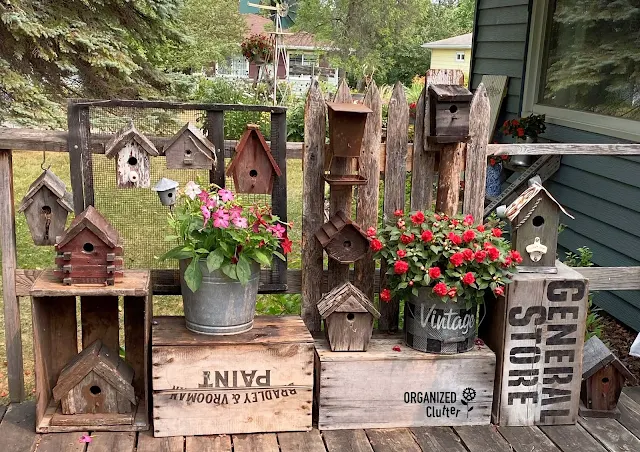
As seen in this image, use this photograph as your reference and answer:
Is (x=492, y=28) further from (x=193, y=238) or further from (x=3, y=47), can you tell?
(x=3, y=47)

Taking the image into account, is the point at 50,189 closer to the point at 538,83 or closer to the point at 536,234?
the point at 536,234

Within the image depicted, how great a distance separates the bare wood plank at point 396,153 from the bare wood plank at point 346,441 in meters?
0.67

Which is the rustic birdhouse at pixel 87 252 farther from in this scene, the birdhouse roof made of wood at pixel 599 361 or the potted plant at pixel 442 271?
the birdhouse roof made of wood at pixel 599 361

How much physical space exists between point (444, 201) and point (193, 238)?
114 cm

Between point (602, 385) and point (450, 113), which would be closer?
point (450, 113)

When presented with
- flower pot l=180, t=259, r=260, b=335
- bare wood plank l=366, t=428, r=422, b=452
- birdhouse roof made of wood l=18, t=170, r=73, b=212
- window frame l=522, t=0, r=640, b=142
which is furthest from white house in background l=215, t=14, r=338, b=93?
bare wood plank l=366, t=428, r=422, b=452

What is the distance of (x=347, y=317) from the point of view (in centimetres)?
305

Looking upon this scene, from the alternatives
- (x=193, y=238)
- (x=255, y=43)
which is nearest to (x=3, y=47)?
(x=255, y=43)

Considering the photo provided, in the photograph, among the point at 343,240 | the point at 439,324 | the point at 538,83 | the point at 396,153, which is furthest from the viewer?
the point at 538,83

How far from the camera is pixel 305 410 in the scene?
3.00 m

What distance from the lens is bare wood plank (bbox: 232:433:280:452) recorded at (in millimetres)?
2859

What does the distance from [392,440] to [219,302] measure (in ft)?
2.96

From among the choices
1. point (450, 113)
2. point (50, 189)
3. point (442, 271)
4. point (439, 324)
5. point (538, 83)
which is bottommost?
point (439, 324)

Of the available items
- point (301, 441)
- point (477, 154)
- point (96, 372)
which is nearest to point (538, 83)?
point (477, 154)
